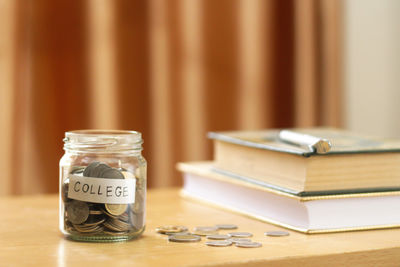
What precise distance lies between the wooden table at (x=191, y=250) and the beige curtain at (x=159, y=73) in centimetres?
91

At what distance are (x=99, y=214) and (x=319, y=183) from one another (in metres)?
0.29

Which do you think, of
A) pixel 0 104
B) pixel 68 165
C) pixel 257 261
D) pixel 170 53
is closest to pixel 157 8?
pixel 170 53

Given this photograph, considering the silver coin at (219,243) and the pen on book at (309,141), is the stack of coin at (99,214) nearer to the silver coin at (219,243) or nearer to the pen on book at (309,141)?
the silver coin at (219,243)

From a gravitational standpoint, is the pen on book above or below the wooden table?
above

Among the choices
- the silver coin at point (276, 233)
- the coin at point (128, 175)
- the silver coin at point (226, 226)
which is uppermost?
the coin at point (128, 175)

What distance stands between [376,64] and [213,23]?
0.74 m

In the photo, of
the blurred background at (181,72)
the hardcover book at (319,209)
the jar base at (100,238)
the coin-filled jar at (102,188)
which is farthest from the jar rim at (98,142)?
the blurred background at (181,72)

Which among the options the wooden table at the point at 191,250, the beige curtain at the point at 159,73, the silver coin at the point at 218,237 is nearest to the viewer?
the wooden table at the point at 191,250

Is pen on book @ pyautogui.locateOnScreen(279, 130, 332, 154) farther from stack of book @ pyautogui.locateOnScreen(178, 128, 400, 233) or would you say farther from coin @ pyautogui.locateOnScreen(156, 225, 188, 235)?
coin @ pyautogui.locateOnScreen(156, 225, 188, 235)

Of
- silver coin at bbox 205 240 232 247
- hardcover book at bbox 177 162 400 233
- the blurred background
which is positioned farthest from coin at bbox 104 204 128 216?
the blurred background

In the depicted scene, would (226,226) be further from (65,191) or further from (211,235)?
(65,191)

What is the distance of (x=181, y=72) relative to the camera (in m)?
1.98

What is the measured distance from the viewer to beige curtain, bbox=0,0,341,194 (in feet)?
5.78

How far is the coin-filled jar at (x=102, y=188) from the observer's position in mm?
736
